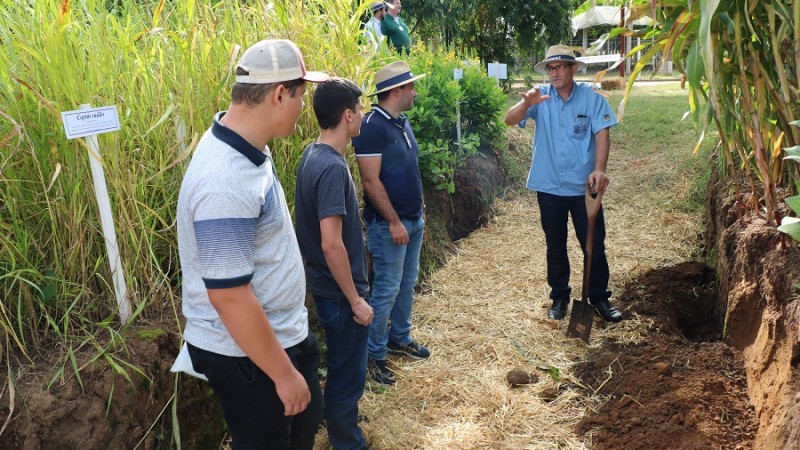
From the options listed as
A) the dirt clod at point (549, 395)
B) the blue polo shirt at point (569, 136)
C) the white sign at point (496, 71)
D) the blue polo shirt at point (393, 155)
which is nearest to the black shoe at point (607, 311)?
the blue polo shirt at point (569, 136)

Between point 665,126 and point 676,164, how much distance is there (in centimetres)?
211

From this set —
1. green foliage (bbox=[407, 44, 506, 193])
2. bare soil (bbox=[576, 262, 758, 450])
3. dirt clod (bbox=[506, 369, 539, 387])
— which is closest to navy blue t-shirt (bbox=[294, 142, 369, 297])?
dirt clod (bbox=[506, 369, 539, 387])

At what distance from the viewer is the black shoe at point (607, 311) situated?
458 centimetres

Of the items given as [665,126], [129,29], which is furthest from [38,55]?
[665,126]

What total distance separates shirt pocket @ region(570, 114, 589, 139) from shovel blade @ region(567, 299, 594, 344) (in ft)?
3.70

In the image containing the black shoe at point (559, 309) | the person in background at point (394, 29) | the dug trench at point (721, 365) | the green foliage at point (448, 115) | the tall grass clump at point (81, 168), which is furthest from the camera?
the person in background at point (394, 29)

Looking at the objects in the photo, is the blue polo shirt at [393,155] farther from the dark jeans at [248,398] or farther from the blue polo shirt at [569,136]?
the dark jeans at [248,398]

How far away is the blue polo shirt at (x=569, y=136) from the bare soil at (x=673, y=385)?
1055 mm

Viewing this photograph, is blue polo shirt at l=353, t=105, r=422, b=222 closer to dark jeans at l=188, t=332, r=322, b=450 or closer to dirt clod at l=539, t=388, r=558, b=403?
dirt clod at l=539, t=388, r=558, b=403

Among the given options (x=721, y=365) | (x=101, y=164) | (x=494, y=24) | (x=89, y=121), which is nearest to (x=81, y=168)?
(x=101, y=164)

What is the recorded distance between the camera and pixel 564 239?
4766mm

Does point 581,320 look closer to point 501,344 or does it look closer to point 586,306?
point 586,306

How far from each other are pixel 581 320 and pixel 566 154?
44.7 inches

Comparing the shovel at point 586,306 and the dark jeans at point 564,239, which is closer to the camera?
the shovel at point 586,306
